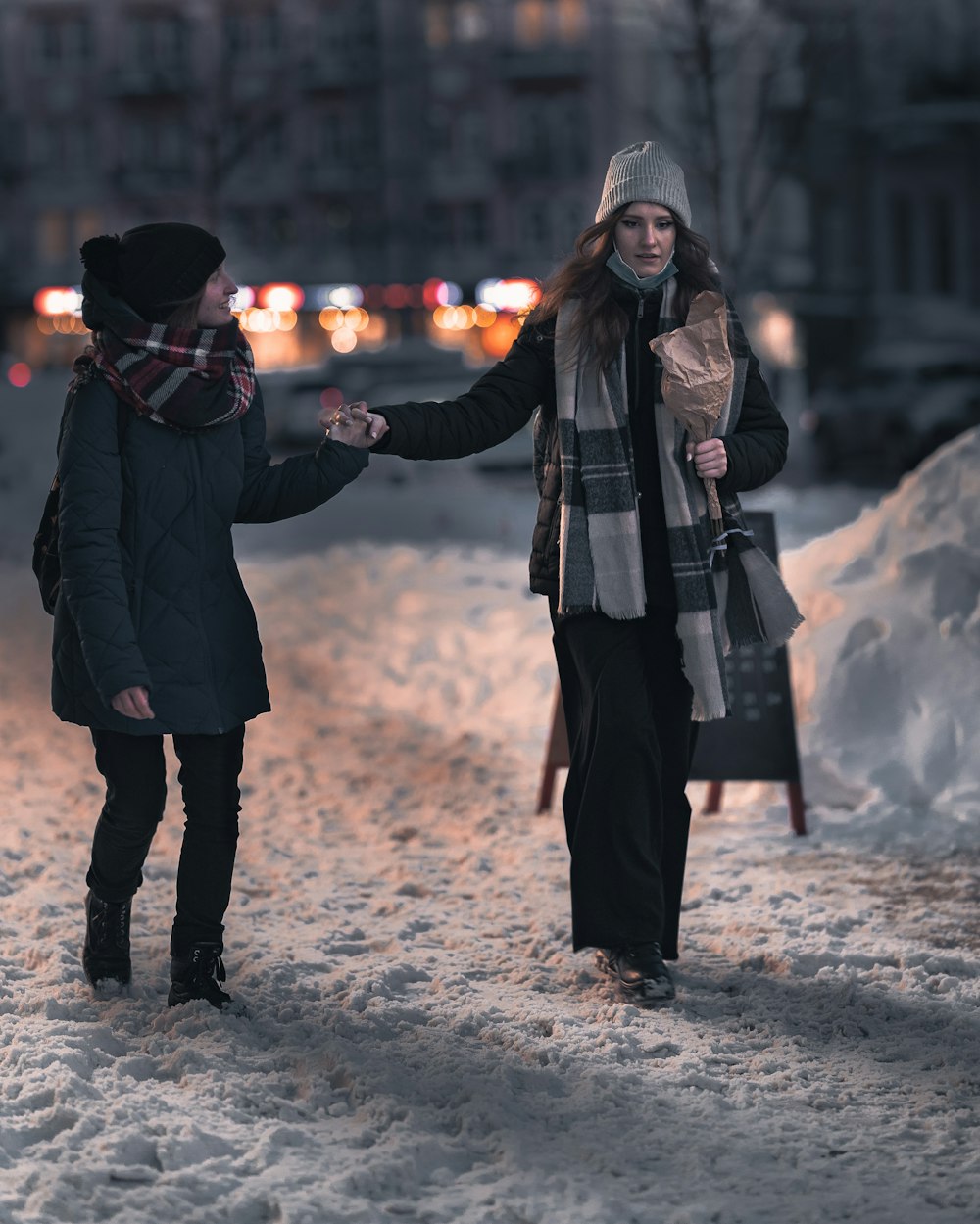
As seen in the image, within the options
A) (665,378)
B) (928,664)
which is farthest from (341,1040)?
(928,664)

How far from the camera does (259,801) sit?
7.04 meters

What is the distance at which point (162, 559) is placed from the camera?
14.2ft

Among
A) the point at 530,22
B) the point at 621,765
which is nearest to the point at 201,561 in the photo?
the point at 621,765

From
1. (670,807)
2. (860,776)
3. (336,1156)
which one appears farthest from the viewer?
(860,776)

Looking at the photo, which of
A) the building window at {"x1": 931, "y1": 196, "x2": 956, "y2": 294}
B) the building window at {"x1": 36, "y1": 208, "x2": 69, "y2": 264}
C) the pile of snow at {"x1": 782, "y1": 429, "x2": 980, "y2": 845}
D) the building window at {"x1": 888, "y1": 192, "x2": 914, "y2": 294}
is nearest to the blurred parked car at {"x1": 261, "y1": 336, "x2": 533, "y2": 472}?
the building window at {"x1": 931, "y1": 196, "x2": 956, "y2": 294}

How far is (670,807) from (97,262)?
196cm

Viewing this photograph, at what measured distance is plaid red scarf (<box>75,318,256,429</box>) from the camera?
13.9ft

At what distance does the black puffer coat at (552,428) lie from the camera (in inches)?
180

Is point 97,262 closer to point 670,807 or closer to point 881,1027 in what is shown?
point 670,807

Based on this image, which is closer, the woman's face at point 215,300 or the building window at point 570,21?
the woman's face at point 215,300

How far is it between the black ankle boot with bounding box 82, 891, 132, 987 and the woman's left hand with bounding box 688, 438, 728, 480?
1.76m

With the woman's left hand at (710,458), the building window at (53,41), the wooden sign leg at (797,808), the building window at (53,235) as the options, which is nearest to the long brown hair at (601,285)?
the woman's left hand at (710,458)

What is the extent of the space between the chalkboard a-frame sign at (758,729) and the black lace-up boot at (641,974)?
1710 mm

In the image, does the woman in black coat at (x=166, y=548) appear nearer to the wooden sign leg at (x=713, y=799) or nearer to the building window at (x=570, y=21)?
the wooden sign leg at (x=713, y=799)
